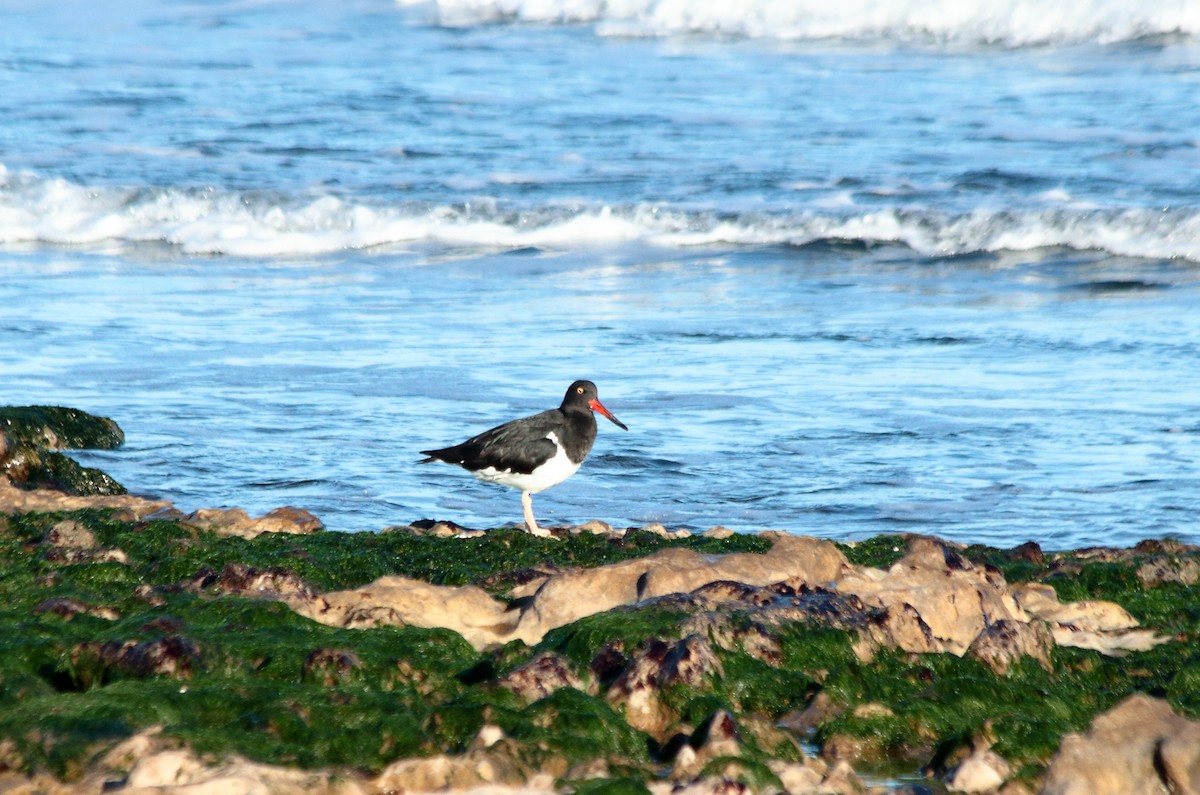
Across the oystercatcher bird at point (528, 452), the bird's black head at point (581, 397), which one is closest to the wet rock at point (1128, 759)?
the oystercatcher bird at point (528, 452)

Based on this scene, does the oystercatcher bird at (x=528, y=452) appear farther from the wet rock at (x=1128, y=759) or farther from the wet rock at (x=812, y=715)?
the wet rock at (x=1128, y=759)

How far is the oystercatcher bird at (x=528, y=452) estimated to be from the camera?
323 inches

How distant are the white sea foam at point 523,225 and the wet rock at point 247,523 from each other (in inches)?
384

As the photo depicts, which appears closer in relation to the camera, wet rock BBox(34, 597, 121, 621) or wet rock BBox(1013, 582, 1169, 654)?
wet rock BBox(34, 597, 121, 621)

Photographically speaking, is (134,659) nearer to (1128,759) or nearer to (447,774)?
(447,774)

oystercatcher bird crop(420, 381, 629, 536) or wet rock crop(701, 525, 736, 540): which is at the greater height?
oystercatcher bird crop(420, 381, 629, 536)

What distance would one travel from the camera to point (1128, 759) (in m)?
3.73

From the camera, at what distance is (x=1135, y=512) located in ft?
27.5

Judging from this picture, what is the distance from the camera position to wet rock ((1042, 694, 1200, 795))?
3.68 meters

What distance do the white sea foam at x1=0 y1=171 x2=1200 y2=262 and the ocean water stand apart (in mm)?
55

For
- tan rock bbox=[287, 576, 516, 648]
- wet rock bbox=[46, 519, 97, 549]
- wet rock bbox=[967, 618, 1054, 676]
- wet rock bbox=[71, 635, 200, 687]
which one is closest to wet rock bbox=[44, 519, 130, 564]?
wet rock bbox=[46, 519, 97, 549]

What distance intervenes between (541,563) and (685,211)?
11569 mm

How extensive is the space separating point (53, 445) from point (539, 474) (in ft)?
10.3

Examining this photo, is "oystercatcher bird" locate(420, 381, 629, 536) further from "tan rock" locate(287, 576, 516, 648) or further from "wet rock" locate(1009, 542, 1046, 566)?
"tan rock" locate(287, 576, 516, 648)
